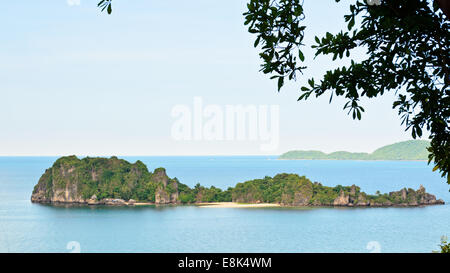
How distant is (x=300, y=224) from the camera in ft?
195

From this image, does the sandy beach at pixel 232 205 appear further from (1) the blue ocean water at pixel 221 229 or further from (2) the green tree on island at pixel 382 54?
(2) the green tree on island at pixel 382 54

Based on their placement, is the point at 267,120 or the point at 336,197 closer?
the point at 336,197

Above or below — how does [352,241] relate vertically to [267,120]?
below

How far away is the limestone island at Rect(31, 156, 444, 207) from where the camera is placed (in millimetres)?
67750

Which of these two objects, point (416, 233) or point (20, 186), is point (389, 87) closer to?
point (416, 233)

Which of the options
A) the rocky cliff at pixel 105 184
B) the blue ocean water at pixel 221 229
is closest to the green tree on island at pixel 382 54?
the blue ocean water at pixel 221 229

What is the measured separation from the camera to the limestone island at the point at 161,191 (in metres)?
67.8

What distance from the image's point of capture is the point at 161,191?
70.8m

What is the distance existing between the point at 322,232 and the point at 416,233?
35.0 feet

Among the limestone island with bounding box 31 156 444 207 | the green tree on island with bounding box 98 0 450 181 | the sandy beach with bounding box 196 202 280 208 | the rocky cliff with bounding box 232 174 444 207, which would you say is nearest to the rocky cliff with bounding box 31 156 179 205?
the limestone island with bounding box 31 156 444 207

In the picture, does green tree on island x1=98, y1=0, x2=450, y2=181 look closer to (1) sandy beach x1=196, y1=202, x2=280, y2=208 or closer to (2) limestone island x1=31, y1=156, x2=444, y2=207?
(2) limestone island x1=31, y1=156, x2=444, y2=207
